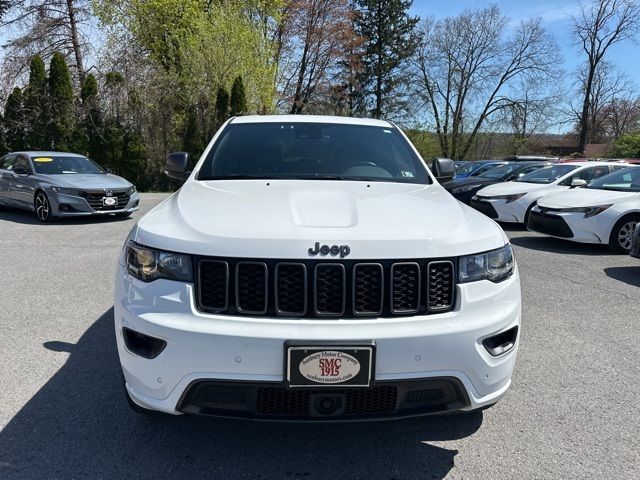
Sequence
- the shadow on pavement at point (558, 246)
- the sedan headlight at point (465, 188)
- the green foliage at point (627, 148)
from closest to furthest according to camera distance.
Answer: the shadow on pavement at point (558, 246), the sedan headlight at point (465, 188), the green foliage at point (627, 148)

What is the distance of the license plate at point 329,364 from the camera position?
7.02ft

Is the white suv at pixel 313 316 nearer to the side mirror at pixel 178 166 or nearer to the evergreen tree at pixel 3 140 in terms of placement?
the side mirror at pixel 178 166

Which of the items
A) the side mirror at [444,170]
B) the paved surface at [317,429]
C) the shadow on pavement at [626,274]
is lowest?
the shadow on pavement at [626,274]

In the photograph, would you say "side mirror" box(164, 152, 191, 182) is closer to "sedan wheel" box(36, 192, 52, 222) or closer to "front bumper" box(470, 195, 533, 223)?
"sedan wheel" box(36, 192, 52, 222)

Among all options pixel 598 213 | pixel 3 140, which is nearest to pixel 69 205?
pixel 598 213

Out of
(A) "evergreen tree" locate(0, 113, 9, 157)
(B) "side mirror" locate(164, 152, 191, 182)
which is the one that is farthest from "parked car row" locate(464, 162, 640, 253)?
(A) "evergreen tree" locate(0, 113, 9, 157)

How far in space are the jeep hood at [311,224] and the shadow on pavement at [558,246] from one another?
6394 millimetres

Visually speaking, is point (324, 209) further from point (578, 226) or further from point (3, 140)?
point (3, 140)

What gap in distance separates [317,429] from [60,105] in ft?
70.1

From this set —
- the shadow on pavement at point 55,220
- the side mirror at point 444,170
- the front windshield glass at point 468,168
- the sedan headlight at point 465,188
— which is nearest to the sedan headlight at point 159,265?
the side mirror at point 444,170

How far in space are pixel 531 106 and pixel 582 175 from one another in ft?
119

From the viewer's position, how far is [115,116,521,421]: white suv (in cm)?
216

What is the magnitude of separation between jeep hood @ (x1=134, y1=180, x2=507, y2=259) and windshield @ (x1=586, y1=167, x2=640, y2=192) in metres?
7.11

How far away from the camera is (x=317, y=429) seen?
288 cm
